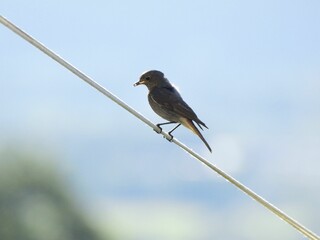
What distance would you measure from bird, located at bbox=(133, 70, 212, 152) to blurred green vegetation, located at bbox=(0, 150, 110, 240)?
23.4 m

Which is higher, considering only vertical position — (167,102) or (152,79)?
Result: (152,79)

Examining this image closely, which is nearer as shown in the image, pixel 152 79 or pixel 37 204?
pixel 152 79

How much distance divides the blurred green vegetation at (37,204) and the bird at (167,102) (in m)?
23.4

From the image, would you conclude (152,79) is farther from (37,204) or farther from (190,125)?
(37,204)

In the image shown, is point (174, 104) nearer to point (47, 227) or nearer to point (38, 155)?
point (47, 227)

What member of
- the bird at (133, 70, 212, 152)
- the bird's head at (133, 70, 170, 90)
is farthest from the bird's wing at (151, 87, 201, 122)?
the bird's head at (133, 70, 170, 90)

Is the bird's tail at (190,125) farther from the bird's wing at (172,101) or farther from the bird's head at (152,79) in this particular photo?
the bird's head at (152,79)

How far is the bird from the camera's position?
34.0 ft

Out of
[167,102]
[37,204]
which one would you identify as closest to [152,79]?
[167,102]

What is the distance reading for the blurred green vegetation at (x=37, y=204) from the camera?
115 ft

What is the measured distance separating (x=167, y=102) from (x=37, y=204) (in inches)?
1048

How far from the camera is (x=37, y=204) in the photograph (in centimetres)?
3709

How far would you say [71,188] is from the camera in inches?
1501

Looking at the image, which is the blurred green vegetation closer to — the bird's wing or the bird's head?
the bird's head
